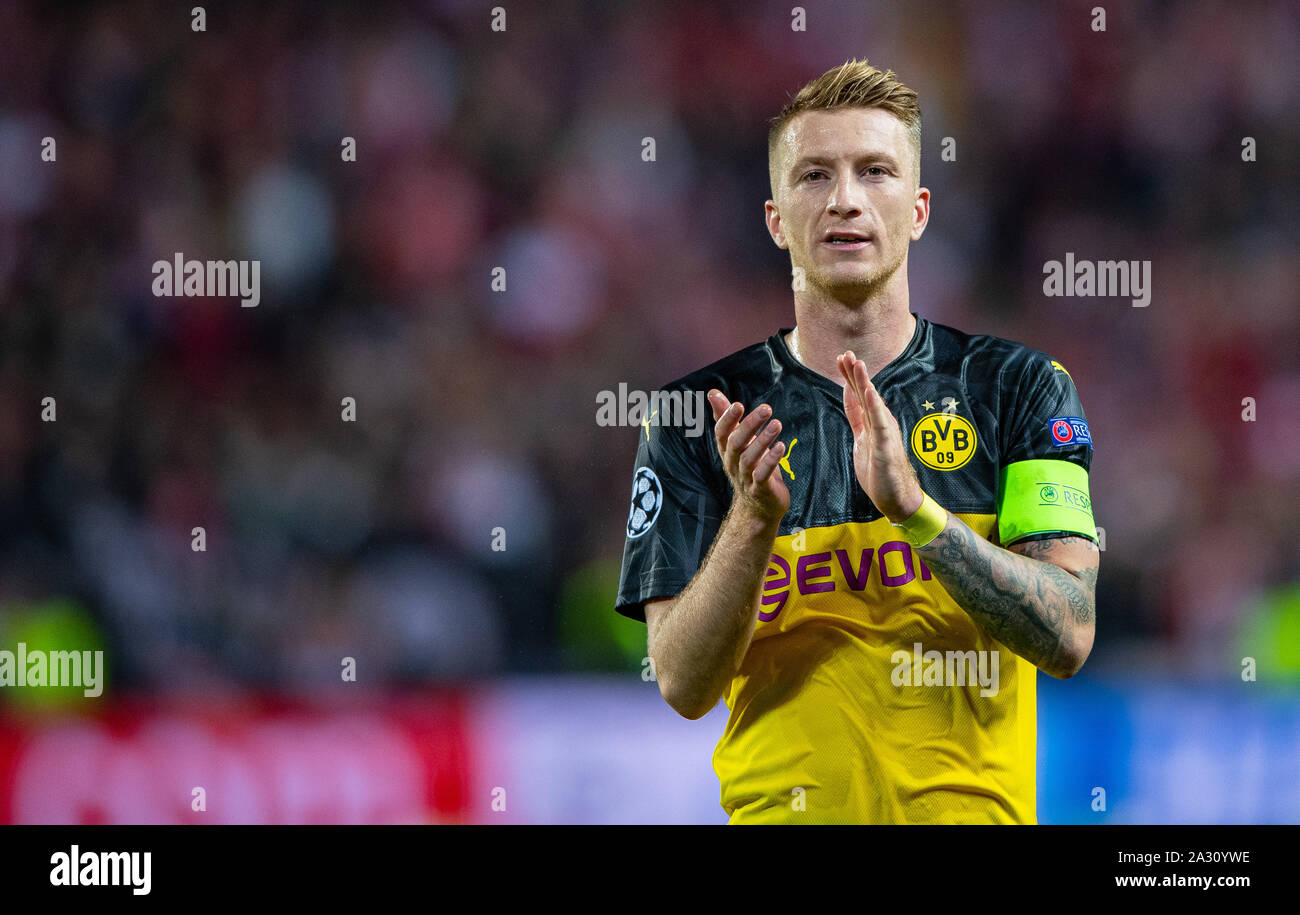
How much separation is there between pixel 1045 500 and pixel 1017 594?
23 centimetres

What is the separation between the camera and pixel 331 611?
4277 millimetres

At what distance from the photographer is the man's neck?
8.63 ft

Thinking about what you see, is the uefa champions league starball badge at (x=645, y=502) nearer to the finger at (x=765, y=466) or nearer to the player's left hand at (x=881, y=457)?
the finger at (x=765, y=466)

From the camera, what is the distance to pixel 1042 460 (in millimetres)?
2467

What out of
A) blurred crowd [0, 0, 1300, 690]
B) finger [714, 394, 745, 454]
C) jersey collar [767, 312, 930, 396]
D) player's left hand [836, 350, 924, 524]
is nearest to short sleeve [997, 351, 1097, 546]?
jersey collar [767, 312, 930, 396]

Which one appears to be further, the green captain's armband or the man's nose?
the man's nose

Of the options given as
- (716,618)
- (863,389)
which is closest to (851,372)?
(863,389)

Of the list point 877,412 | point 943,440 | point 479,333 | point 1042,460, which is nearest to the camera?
point 877,412

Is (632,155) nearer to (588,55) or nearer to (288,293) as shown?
(588,55)

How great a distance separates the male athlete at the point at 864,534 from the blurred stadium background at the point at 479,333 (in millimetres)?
1464

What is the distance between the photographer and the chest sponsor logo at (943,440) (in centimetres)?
255

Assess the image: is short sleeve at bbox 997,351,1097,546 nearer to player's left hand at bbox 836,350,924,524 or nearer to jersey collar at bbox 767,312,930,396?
jersey collar at bbox 767,312,930,396

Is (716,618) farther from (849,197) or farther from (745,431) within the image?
(849,197)

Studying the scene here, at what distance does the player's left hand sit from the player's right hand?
16cm
